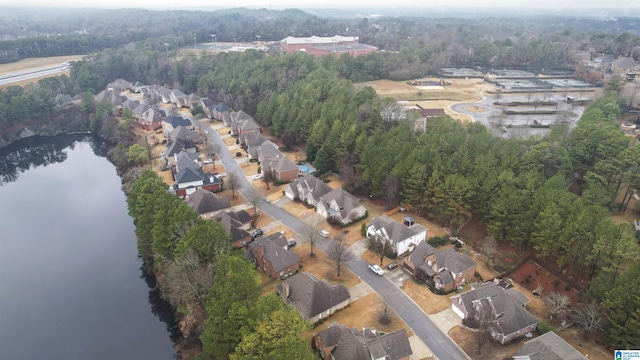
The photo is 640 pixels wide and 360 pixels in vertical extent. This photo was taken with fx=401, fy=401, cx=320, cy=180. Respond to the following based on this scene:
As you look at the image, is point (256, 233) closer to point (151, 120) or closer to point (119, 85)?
point (151, 120)

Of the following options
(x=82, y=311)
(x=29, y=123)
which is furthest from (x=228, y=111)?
(x=82, y=311)

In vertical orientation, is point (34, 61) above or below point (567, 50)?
below

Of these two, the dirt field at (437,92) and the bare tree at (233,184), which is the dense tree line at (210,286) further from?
the dirt field at (437,92)

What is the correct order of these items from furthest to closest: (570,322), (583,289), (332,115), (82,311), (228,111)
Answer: (228,111), (332,115), (82,311), (583,289), (570,322)

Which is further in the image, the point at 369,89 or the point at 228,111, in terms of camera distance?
the point at 228,111

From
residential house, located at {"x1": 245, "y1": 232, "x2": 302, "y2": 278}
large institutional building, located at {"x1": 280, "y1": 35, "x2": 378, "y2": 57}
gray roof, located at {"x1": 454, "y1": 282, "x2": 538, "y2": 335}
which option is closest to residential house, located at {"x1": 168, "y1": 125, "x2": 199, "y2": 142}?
residential house, located at {"x1": 245, "y1": 232, "x2": 302, "y2": 278}

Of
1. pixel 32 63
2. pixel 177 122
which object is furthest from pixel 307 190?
pixel 32 63

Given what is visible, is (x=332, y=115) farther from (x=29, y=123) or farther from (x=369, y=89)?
(x=29, y=123)

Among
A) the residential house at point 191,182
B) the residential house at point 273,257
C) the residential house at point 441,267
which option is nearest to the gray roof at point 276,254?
the residential house at point 273,257
